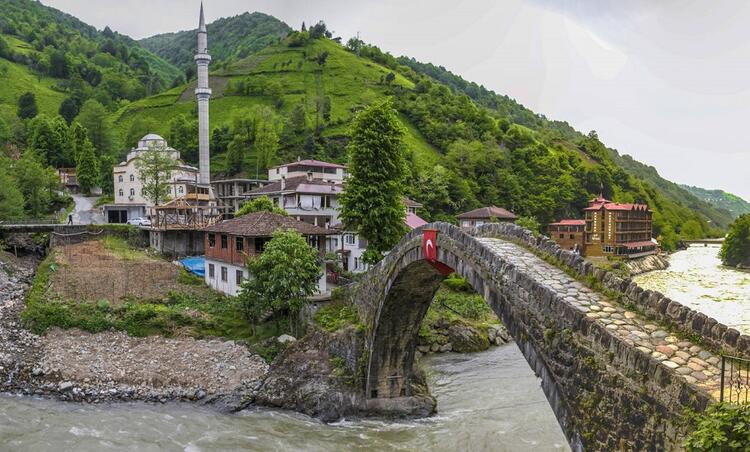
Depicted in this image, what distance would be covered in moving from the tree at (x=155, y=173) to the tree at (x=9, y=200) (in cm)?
1065

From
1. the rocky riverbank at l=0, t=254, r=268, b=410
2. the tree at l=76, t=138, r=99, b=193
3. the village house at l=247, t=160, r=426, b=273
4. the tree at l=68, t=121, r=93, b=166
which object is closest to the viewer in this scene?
the rocky riverbank at l=0, t=254, r=268, b=410

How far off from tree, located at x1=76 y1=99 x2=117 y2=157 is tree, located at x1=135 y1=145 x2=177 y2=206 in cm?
2521

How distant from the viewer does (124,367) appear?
23156mm

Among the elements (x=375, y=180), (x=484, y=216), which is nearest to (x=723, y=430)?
(x=375, y=180)

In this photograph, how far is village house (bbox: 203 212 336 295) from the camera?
100ft

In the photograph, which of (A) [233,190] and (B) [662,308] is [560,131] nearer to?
(A) [233,190]

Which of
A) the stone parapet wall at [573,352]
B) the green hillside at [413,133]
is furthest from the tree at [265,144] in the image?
the stone parapet wall at [573,352]

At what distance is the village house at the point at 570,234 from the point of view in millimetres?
70188

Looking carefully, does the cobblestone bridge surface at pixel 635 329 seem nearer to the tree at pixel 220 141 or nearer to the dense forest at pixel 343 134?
the dense forest at pixel 343 134

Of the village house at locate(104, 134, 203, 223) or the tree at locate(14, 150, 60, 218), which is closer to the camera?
the tree at locate(14, 150, 60, 218)

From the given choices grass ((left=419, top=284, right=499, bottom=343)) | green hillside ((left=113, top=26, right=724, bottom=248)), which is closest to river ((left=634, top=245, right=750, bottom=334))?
grass ((left=419, top=284, right=499, bottom=343))

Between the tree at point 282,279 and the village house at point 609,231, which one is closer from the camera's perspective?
the tree at point 282,279

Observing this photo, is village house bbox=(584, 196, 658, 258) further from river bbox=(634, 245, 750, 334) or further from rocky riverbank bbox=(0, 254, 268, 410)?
rocky riverbank bbox=(0, 254, 268, 410)

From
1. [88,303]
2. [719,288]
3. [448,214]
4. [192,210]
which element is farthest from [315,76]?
[88,303]
